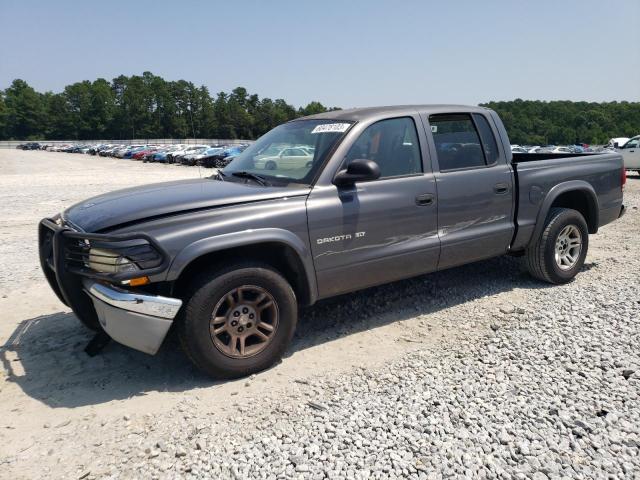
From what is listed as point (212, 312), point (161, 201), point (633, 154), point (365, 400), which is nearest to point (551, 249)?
point (365, 400)

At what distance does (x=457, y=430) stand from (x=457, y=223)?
79.9 inches

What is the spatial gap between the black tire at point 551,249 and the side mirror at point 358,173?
235 cm

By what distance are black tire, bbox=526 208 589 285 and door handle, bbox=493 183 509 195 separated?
2.45 feet

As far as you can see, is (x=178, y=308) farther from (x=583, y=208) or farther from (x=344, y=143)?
(x=583, y=208)

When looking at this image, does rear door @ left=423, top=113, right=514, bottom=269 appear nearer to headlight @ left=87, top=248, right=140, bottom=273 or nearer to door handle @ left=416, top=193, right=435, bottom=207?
door handle @ left=416, top=193, right=435, bottom=207

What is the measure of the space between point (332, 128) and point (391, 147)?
52cm

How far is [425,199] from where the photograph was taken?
4090 mm

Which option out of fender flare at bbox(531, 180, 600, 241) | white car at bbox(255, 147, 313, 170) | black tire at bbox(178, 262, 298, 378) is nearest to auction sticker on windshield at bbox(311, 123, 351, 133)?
white car at bbox(255, 147, 313, 170)

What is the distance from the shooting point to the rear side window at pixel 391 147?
393 centimetres

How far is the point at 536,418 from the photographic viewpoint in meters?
2.85

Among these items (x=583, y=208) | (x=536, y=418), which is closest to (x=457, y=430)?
(x=536, y=418)

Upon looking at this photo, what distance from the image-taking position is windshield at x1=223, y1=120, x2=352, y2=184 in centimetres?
385

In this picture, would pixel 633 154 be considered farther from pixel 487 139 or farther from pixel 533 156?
pixel 487 139

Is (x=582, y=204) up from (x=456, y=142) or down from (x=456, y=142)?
down
